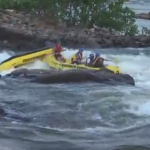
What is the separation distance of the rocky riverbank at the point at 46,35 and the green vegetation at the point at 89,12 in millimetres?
874

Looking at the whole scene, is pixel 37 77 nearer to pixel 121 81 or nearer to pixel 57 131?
pixel 121 81

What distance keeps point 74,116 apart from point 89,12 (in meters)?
31.6

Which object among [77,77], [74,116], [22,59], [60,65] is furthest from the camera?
[22,59]

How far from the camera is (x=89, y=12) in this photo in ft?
158

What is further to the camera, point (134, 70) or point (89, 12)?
point (89, 12)

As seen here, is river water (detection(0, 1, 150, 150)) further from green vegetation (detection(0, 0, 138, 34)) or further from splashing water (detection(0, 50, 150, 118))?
green vegetation (detection(0, 0, 138, 34))

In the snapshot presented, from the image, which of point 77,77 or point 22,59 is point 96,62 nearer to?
point 77,77

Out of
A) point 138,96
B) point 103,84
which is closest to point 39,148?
point 138,96

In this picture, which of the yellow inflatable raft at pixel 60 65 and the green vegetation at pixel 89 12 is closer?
the yellow inflatable raft at pixel 60 65

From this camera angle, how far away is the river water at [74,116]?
529 inches

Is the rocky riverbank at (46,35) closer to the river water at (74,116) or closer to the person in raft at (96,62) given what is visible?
the person in raft at (96,62)

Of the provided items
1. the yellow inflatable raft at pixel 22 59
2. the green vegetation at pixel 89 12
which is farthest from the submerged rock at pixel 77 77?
the green vegetation at pixel 89 12

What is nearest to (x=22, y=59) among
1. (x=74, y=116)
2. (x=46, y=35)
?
(x=74, y=116)

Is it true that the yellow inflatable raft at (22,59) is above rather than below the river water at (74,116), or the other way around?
above
